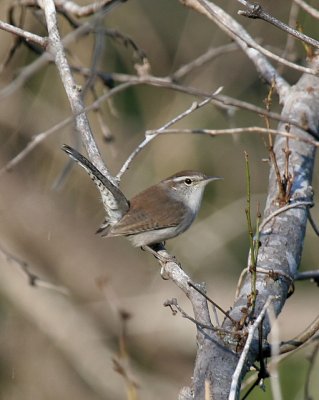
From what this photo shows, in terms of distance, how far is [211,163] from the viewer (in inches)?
304

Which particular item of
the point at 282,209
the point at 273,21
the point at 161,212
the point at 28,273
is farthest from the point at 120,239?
the point at 273,21

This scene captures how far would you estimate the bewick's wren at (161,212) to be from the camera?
15.7 feet

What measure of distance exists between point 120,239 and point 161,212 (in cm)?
314

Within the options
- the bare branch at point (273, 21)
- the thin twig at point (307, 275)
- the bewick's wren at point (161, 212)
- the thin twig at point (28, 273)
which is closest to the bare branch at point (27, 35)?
the thin twig at point (28, 273)

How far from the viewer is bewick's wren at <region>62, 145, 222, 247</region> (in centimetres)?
478

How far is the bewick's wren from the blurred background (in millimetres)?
1545

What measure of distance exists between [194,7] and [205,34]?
3877 mm

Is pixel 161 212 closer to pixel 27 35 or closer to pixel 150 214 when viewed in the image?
pixel 150 214

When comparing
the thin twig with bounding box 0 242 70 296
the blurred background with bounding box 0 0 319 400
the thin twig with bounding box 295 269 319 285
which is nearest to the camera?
the thin twig with bounding box 295 269 319 285

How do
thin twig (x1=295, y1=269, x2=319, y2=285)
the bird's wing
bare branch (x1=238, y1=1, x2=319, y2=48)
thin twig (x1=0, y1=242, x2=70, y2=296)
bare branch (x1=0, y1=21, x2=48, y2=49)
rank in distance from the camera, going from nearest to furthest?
bare branch (x1=238, y1=1, x2=319, y2=48) < thin twig (x1=295, y1=269, x2=319, y2=285) < bare branch (x1=0, y1=21, x2=48, y2=49) < thin twig (x1=0, y1=242, x2=70, y2=296) < the bird's wing

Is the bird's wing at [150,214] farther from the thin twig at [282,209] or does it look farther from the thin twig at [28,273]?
the thin twig at [282,209]

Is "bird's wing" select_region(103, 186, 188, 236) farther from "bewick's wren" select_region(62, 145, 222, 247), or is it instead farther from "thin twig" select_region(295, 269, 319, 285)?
"thin twig" select_region(295, 269, 319, 285)

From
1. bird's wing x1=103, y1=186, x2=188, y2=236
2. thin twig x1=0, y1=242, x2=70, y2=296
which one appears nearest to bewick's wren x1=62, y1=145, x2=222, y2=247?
bird's wing x1=103, y1=186, x2=188, y2=236

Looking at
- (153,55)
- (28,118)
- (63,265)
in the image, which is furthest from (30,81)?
(63,265)
